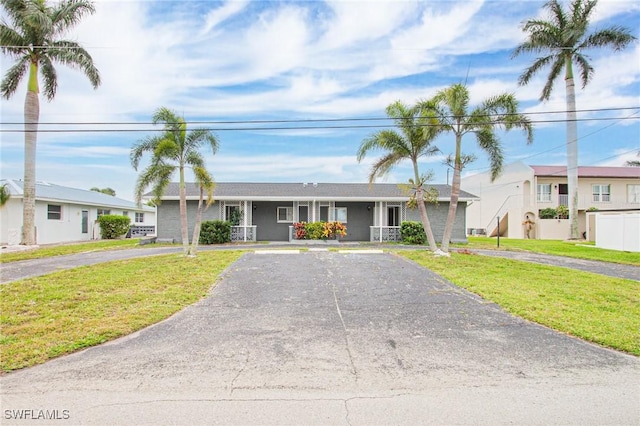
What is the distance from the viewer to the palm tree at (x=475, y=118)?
516 inches

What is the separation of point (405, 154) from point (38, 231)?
20.5 metres

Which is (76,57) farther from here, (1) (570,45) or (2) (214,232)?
(1) (570,45)

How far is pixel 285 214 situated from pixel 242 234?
3.08 meters

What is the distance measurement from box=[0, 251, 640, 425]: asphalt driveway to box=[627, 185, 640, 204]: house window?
33.1 metres

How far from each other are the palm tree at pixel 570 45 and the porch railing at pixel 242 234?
19.5m

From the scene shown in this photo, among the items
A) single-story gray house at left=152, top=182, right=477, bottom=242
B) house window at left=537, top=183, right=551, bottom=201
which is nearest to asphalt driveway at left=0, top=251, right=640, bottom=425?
single-story gray house at left=152, top=182, right=477, bottom=242

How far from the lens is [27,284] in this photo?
28.6ft

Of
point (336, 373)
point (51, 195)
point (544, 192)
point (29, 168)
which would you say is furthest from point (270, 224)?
point (544, 192)

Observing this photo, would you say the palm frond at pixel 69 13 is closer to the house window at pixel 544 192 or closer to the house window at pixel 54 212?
the house window at pixel 54 212

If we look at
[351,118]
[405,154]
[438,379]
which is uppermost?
[351,118]

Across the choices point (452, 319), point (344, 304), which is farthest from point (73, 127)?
point (452, 319)

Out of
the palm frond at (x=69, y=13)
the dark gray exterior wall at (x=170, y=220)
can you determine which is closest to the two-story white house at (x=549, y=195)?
the dark gray exterior wall at (x=170, y=220)

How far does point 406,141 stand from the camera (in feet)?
46.0

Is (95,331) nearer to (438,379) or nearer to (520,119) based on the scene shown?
(438,379)
